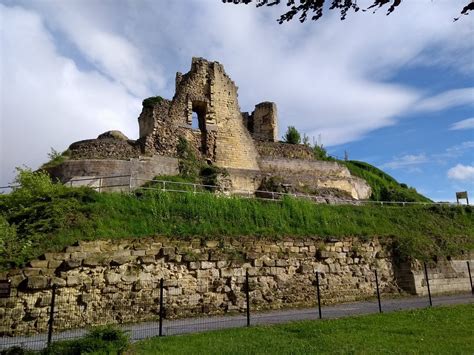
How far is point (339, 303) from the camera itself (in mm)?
15828

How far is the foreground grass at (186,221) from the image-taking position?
13.0 meters

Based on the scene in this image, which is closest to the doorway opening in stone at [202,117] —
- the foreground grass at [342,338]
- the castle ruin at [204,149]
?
the castle ruin at [204,149]

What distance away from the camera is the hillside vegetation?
42.7ft

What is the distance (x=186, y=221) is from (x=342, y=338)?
777 centimetres

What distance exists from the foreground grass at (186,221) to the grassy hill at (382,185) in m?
9.92

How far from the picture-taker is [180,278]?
536 inches

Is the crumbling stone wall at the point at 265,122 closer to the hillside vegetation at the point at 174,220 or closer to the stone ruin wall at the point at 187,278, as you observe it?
the hillside vegetation at the point at 174,220

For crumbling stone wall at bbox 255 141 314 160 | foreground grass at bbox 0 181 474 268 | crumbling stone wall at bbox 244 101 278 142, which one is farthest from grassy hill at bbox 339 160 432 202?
foreground grass at bbox 0 181 474 268

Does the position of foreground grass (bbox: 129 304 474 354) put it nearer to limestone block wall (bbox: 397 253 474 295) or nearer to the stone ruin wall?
the stone ruin wall

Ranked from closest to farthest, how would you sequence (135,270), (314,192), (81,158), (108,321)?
(108,321), (135,270), (81,158), (314,192)

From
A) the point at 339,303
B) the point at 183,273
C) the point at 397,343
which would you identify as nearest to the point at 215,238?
the point at 183,273

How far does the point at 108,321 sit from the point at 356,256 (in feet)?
35.0

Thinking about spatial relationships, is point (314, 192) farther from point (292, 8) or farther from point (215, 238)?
point (292, 8)

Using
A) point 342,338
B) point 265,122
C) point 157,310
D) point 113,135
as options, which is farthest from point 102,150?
point 265,122
